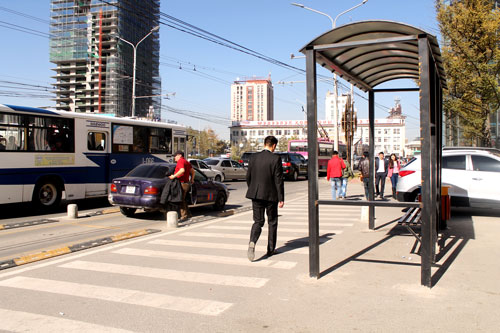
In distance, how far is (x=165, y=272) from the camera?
614 cm

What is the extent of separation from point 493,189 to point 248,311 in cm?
899

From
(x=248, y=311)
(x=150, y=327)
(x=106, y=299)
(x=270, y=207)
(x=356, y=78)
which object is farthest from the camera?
(x=356, y=78)

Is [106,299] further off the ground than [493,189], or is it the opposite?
[493,189]

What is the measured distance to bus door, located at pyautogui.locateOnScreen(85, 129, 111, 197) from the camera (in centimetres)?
1448

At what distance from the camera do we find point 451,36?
17.6m

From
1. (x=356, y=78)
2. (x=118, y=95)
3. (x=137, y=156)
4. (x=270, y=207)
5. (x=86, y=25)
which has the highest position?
(x=86, y=25)

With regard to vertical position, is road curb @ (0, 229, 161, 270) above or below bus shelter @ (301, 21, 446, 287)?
below

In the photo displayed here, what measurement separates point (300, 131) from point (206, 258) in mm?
136000

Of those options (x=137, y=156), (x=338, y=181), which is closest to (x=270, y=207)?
(x=338, y=181)

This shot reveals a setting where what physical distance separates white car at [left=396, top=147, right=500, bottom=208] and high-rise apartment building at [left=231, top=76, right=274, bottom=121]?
463ft

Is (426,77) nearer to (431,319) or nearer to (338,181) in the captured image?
(431,319)

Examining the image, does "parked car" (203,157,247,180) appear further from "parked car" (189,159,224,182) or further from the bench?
the bench

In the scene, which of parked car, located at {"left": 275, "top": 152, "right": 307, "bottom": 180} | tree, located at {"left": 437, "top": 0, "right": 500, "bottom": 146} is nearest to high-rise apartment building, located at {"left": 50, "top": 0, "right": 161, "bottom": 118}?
parked car, located at {"left": 275, "top": 152, "right": 307, "bottom": 180}

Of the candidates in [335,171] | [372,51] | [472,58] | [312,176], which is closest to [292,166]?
[335,171]
